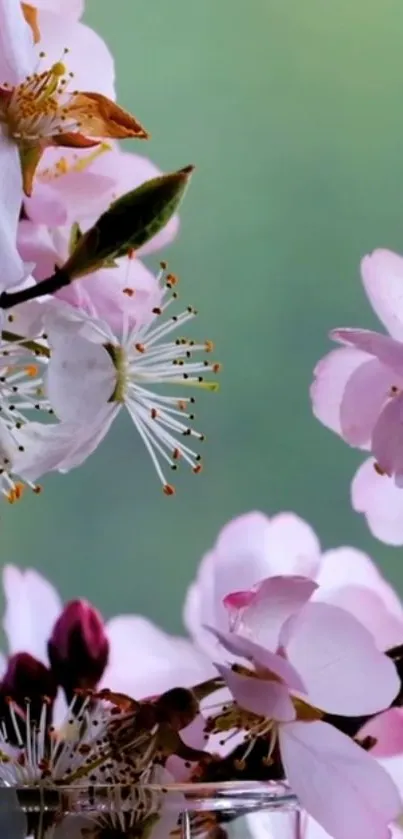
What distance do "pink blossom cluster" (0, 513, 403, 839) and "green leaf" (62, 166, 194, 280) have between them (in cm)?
19

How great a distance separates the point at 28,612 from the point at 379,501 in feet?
0.80

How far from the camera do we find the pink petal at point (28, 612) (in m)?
0.73

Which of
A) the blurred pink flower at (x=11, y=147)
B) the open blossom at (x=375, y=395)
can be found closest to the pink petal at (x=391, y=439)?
the open blossom at (x=375, y=395)

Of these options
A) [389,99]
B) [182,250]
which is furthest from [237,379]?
[389,99]

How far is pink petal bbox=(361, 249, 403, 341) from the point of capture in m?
0.65

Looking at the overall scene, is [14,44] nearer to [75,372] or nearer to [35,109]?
[35,109]

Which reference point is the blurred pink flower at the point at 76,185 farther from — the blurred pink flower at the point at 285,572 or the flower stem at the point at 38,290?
the blurred pink flower at the point at 285,572

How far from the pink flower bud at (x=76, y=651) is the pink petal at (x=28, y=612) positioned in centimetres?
4

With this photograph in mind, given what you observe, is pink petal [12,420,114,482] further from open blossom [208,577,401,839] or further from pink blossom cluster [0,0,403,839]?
open blossom [208,577,401,839]

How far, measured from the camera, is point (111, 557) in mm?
828

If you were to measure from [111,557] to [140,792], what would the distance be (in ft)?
0.89

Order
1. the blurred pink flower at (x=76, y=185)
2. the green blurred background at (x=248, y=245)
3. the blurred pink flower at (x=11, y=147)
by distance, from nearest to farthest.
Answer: the blurred pink flower at (x=11, y=147), the blurred pink flower at (x=76, y=185), the green blurred background at (x=248, y=245)

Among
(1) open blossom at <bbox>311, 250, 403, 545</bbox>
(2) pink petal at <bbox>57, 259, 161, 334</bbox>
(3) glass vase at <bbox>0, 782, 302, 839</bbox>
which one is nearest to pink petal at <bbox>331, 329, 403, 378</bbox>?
(1) open blossom at <bbox>311, 250, 403, 545</bbox>

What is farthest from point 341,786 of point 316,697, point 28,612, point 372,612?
point 28,612
